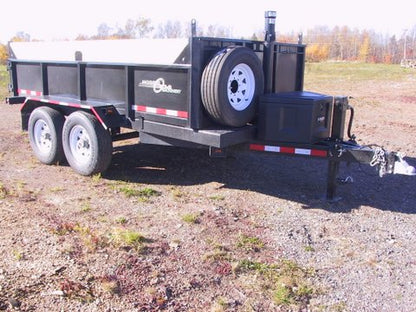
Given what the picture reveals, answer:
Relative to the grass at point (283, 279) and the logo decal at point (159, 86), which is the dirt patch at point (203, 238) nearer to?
the grass at point (283, 279)

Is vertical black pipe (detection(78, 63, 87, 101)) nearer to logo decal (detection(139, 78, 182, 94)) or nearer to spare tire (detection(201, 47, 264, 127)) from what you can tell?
logo decal (detection(139, 78, 182, 94))

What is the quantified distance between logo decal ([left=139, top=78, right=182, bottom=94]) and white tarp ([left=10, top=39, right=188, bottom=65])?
21cm

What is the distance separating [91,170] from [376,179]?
11.5 ft

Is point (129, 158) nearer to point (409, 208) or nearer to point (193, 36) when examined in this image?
point (193, 36)

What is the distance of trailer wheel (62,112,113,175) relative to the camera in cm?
586

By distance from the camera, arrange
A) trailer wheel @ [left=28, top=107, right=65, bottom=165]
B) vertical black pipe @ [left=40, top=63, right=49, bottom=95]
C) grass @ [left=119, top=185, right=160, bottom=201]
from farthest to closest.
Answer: vertical black pipe @ [left=40, top=63, right=49, bottom=95] < trailer wheel @ [left=28, top=107, right=65, bottom=165] < grass @ [left=119, top=185, right=160, bottom=201]

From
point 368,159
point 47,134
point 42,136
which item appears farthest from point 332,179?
point 42,136

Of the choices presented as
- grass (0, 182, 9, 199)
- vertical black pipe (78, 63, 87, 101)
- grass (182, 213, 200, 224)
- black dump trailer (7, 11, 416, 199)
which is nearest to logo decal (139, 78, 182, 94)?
black dump trailer (7, 11, 416, 199)

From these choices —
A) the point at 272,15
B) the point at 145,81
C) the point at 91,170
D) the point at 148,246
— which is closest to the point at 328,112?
the point at 272,15

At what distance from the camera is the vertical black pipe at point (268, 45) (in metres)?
5.57

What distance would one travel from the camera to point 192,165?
692 cm

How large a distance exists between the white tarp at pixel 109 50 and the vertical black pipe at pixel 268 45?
3.59 ft

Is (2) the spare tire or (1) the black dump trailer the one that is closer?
(2) the spare tire

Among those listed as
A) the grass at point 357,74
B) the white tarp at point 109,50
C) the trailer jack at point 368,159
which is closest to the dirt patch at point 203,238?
the trailer jack at point 368,159
